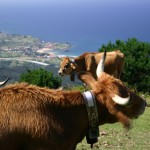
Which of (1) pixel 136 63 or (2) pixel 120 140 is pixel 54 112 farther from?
(1) pixel 136 63

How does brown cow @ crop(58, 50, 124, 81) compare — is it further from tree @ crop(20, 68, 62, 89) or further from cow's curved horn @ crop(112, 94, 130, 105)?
cow's curved horn @ crop(112, 94, 130, 105)

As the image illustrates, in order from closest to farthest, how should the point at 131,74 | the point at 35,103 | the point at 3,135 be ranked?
the point at 3,135, the point at 35,103, the point at 131,74

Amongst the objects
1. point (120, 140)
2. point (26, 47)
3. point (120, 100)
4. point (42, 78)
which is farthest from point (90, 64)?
point (26, 47)

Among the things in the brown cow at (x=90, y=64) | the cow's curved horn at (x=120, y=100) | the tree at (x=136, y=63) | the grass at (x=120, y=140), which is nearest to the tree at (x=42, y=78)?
the tree at (x=136, y=63)

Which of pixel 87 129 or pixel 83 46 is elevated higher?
pixel 87 129

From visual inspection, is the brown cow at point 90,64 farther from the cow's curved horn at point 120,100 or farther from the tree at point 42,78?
the cow's curved horn at point 120,100

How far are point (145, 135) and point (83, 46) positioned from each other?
15135 centimetres

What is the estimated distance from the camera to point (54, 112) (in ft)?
18.1

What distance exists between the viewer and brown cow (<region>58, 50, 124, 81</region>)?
80.2 ft

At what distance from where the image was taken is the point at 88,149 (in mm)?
9344

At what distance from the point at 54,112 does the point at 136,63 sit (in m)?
38.8

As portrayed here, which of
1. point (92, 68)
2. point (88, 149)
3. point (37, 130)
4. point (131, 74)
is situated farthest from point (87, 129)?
point (131, 74)

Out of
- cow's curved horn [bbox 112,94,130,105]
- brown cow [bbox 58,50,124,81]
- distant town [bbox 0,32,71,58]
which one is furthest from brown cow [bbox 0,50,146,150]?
distant town [bbox 0,32,71,58]

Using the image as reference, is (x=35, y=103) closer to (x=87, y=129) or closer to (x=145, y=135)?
(x=87, y=129)
